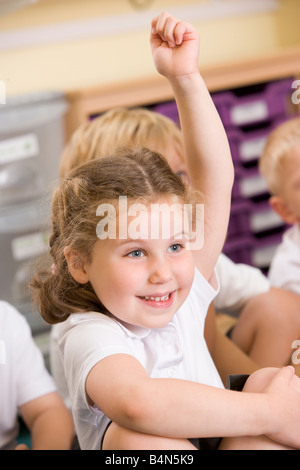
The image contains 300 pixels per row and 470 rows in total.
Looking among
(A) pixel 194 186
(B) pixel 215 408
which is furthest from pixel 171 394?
(A) pixel 194 186

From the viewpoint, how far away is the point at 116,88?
1158mm

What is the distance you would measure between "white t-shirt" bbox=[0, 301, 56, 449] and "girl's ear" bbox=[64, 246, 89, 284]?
246mm

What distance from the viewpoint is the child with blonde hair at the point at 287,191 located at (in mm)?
834

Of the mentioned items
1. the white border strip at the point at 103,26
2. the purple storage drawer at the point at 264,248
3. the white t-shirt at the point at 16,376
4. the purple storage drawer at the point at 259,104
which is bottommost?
the purple storage drawer at the point at 264,248

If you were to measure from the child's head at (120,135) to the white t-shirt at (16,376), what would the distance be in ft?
0.57

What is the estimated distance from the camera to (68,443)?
0.64 meters

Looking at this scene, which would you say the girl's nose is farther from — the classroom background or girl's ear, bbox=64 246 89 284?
the classroom background

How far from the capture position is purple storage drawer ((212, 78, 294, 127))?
48.0 inches

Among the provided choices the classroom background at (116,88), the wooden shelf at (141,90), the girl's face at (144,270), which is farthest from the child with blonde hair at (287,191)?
the girl's face at (144,270)

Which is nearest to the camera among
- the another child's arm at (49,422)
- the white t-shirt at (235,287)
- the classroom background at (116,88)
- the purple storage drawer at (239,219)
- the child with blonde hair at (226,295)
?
the child with blonde hair at (226,295)

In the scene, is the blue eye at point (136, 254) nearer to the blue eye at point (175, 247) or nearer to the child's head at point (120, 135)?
the blue eye at point (175, 247)

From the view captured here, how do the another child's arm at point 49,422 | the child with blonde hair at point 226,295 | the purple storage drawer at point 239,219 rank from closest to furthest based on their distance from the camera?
the child with blonde hair at point 226,295
the another child's arm at point 49,422
the purple storage drawer at point 239,219

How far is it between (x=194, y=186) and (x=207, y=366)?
0.13 metres

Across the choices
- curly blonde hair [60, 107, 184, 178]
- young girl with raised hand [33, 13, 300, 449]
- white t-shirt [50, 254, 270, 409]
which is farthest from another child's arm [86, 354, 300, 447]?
white t-shirt [50, 254, 270, 409]
